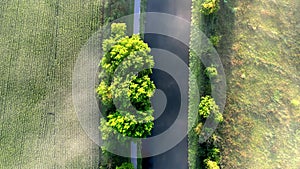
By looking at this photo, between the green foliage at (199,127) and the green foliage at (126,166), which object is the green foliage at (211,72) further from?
the green foliage at (126,166)

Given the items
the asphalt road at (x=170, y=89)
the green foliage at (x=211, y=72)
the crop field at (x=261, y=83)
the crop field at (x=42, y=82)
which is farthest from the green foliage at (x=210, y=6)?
the crop field at (x=42, y=82)

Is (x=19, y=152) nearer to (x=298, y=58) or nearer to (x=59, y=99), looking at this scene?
(x=59, y=99)

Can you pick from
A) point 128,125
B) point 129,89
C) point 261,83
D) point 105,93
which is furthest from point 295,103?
point 105,93

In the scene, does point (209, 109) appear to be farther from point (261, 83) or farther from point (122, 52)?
point (122, 52)

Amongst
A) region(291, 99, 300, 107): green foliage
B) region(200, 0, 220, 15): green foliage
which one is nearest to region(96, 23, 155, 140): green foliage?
region(200, 0, 220, 15): green foliage

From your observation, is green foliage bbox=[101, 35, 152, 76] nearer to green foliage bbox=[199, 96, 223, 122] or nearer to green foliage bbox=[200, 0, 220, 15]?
green foliage bbox=[199, 96, 223, 122]
